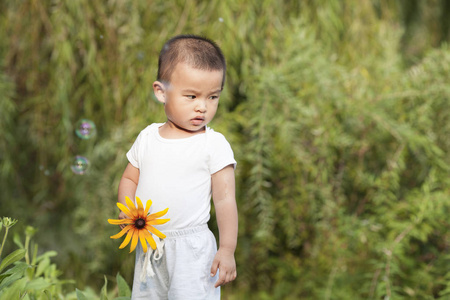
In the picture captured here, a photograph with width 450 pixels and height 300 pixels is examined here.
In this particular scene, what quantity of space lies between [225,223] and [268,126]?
1.57 m

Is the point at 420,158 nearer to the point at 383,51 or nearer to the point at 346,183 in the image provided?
the point at 346,183

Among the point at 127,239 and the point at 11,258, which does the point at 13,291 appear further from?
the point at 127,239

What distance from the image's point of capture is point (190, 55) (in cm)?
145

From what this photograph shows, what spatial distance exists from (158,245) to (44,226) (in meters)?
2.24

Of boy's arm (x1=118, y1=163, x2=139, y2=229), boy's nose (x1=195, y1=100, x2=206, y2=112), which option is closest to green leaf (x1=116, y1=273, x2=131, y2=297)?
boy's arm (x1=118, y1=163, x2=139, y2=229)

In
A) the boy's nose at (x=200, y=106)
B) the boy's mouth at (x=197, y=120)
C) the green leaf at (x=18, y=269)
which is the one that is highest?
the boy's nose at (x=200, y=106)

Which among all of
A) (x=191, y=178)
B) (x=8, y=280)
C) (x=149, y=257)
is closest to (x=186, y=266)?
(x=149, y=257)

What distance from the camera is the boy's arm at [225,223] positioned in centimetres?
142

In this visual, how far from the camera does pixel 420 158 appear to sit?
3.08 meters

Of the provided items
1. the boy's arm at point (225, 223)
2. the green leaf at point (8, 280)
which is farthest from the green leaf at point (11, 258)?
the boy's arm at point (225, 223)

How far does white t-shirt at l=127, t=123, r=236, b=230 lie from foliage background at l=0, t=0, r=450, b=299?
1337 mm

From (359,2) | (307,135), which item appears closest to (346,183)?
(307,135)

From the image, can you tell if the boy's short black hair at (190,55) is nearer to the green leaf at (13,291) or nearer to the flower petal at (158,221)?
the flower petal at (158,221)

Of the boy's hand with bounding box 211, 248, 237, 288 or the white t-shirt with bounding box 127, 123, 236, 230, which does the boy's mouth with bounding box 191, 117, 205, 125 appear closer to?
the white t-shirt with bounding box 127, 123, 236, 230
